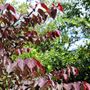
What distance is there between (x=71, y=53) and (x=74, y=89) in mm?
10419

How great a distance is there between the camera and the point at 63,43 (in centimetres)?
1528

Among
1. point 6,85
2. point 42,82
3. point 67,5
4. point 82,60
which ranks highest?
point 42,82

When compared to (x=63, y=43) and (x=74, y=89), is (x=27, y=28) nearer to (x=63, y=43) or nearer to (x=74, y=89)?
(x=74, y=89)

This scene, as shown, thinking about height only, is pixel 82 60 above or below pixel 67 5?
below

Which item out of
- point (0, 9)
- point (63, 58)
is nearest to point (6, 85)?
point (0, 9)

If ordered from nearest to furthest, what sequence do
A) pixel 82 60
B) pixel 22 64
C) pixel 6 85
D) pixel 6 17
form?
pixel 22 64, pixel 6 17, pixel 6 85, pixel 82 60

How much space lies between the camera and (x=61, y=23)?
18047 mm

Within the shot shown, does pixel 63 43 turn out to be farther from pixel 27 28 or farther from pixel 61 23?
pixel 27 28

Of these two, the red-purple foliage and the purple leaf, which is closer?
the purple leaf

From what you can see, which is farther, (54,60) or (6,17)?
(54,60)

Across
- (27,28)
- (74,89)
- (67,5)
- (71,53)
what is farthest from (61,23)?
(74,89)

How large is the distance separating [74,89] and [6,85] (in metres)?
1.13

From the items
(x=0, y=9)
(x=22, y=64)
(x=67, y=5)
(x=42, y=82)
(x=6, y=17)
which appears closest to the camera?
(x=22, y=64)

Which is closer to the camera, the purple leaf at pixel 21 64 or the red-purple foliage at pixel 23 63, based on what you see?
the purple leaf at pixel 21 64
